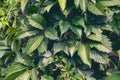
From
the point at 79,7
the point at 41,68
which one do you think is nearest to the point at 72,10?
the point at 79,7

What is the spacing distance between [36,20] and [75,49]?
0.43 metres

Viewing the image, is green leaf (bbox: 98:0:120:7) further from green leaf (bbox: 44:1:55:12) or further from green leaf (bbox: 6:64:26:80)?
green leaf (bbox: 6:64:26:80)

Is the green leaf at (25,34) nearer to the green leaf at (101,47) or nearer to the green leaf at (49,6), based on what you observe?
the green leaf at (49,6)

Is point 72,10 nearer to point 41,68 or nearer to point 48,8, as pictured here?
point 48,8

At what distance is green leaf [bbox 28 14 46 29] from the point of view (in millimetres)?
2768

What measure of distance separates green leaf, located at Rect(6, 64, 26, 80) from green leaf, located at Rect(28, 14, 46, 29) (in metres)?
0.42

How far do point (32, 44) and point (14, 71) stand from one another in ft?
1.03

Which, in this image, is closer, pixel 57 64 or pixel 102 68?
pixel 57 64

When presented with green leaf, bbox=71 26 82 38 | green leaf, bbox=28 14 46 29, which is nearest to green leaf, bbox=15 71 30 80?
green leaf, bbox=28 14 46 29

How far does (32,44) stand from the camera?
2.78 metres

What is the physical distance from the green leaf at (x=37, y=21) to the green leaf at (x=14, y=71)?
16.7 inches

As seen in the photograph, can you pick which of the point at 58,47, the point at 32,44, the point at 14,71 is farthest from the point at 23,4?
the point at 14,71

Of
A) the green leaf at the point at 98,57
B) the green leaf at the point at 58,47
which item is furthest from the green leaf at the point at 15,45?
the green leaf at the point at 98,57

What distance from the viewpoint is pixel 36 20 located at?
2.78 m
